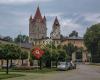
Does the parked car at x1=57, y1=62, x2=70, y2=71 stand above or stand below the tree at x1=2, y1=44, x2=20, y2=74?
below

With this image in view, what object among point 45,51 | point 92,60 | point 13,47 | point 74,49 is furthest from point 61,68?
point 74,49

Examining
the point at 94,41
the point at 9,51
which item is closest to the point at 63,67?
the point at 9,51

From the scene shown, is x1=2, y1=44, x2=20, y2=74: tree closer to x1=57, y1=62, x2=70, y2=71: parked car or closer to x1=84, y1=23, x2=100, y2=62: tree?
x1=57, y1=62, x2=70, y2=71: parked car

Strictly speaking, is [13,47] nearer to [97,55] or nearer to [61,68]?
[61,68]

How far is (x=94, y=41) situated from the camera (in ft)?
501

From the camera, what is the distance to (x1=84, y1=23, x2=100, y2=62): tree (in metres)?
152

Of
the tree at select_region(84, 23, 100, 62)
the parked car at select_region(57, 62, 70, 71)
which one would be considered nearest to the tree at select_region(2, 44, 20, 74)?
the parked car at select_region(57, 62, 70, 71)

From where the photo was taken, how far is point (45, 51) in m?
72.7

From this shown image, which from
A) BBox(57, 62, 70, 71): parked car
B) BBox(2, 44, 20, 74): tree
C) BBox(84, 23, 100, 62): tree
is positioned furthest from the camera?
BBox(84, 23, 100, 62): tree

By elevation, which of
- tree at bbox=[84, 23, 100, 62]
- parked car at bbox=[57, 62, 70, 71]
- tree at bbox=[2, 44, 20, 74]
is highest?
tree at bbox=[84, 23, 100, 62]

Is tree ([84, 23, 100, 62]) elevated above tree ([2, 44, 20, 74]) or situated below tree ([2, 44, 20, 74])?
above

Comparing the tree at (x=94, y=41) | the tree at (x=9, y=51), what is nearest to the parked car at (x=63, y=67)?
the tree at (x=9, y=51)

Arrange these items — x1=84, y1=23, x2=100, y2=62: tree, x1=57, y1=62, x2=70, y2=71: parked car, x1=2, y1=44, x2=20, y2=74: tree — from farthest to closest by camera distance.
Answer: x1=84, y1=23, x2=100, y2=62: tree, x1=57, y1=62, x2=70, y2=71: parked car, x1=2, y1=44, x2=20, y2=74: tree

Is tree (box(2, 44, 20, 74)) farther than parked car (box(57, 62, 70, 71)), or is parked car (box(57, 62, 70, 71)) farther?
parked car (box(57, 62, 70, 71))
